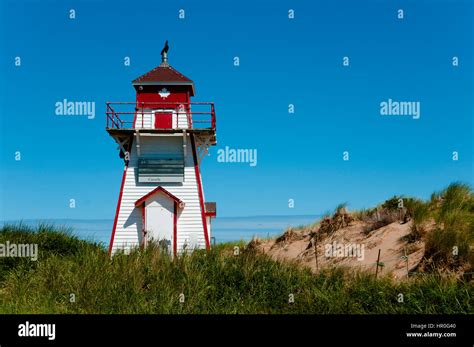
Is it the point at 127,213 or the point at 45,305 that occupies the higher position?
the point at 127,213

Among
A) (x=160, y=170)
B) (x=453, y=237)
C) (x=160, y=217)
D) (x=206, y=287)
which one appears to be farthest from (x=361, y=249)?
(x=160, y=170)

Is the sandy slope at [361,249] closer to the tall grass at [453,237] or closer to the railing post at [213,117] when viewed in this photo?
the tall grass at [453,237]

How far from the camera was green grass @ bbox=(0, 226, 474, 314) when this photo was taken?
37.7ft

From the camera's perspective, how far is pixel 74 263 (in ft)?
48.1

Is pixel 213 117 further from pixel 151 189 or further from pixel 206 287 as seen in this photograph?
pixel 206 287

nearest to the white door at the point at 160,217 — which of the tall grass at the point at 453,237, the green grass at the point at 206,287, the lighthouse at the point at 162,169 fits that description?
the lighthouse at the point at 162,169

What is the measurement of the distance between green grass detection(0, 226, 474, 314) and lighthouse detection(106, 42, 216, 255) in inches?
150

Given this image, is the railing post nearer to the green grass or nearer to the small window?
the small window

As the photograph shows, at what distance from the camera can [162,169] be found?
19812 mm

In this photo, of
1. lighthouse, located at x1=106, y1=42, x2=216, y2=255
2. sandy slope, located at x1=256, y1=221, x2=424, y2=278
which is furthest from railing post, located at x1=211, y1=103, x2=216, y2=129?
sandy slope, located at x1=256, y1=221, x2=424, y2=278
